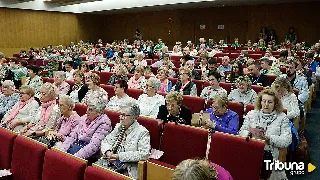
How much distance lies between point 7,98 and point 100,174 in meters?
3.32

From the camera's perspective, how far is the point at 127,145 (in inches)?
108

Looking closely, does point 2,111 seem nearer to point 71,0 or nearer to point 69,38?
point 71,0

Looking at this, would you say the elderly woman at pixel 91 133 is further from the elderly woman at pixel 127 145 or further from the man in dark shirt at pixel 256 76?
the man in dark shirt at pixel 256 76

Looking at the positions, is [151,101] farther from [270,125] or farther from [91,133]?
[270,125]

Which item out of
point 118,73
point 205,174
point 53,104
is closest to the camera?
point 205,174

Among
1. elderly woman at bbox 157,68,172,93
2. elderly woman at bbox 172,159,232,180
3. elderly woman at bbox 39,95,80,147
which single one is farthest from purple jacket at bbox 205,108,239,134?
elderly woman at bbox 157,68,172,93

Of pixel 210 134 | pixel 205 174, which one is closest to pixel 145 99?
pixel 210 134

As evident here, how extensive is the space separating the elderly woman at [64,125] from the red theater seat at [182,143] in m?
1.06

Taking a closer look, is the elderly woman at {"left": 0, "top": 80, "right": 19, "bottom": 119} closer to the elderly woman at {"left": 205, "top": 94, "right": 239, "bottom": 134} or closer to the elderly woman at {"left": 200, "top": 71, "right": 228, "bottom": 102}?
the elderly woman at {"left": 200, "top": 71, "right": 228, "bottom": 102}

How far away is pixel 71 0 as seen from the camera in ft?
47.0

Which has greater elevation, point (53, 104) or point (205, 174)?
point (205, 174)

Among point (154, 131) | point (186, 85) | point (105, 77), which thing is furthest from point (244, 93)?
point (105, 77)

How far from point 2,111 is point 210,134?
3.24 metres

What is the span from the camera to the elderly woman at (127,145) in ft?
8.66
